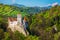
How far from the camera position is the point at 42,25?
9.80 m

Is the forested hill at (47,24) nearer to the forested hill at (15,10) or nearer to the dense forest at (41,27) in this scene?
the dense forest at (41,27)

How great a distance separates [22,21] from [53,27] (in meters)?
1.41

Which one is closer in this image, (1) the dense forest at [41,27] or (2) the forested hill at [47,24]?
(1) the dense forest at [41,27]

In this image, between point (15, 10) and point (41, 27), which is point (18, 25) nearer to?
point (41, 27)

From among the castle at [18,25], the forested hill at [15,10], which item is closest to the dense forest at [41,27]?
the castle at [18,25]

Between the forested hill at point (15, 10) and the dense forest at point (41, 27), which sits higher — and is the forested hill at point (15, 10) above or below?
above

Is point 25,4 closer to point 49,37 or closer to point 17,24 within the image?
point 17,24

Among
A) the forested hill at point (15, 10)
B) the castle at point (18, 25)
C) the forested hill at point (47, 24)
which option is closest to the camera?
the forested hill at point (47, 24)

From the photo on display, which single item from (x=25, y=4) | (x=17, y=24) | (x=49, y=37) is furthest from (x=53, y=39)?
(x=25, y=4)

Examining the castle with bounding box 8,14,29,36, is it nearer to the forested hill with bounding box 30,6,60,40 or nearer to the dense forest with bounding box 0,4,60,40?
the dense forest with bounding box 0,4,60,40

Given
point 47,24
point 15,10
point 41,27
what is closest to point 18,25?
point 41,27

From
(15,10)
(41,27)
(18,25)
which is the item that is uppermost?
(15,10)

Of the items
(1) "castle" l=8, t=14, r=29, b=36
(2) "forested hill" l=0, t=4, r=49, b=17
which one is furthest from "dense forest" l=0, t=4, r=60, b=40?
(2) "forested hill" l=0, t=4, r=49, b=17

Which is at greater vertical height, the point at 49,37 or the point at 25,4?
the point at 25,4
